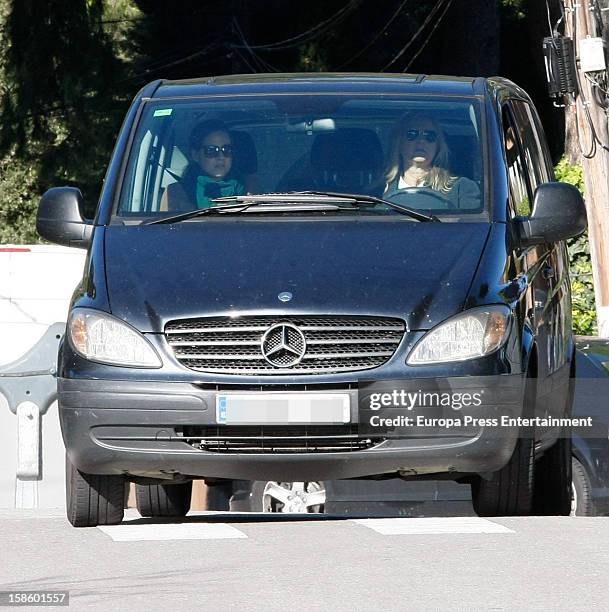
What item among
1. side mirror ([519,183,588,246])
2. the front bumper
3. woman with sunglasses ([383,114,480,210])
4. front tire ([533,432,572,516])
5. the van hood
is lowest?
front tire ([533,432,572,516])

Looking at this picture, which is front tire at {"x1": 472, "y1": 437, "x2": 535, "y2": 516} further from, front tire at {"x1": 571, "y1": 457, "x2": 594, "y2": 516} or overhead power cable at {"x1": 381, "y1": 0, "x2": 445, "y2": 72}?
overhead power cable at {"x1": 381, "y1": 0, "x2": 445, "y2": 72}

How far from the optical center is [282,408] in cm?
719

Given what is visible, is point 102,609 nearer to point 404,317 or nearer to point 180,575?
point 180,575

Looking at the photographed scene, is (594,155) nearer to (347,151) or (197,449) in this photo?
(347,151)

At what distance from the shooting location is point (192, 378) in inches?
284

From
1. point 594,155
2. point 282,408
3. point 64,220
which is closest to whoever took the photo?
point 282,408

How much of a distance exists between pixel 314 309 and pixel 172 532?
1.10 metres

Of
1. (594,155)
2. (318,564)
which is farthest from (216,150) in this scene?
(594,155)

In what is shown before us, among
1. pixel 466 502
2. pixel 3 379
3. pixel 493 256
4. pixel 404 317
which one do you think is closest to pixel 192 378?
pixel 404 317

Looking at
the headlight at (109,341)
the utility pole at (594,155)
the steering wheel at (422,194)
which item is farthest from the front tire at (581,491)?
the utility pole at (594,155)

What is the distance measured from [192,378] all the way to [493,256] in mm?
1302

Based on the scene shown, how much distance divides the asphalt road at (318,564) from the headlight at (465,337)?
2.26 ft

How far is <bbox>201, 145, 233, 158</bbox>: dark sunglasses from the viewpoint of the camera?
8.35 meters

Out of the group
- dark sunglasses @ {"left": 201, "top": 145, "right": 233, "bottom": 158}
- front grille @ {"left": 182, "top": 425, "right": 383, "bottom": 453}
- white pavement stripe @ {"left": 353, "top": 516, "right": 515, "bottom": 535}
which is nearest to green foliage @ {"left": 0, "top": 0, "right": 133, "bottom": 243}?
dark sunglasses @ {"left": 201, "top": 145, "right": 233, "bottom": 158}
